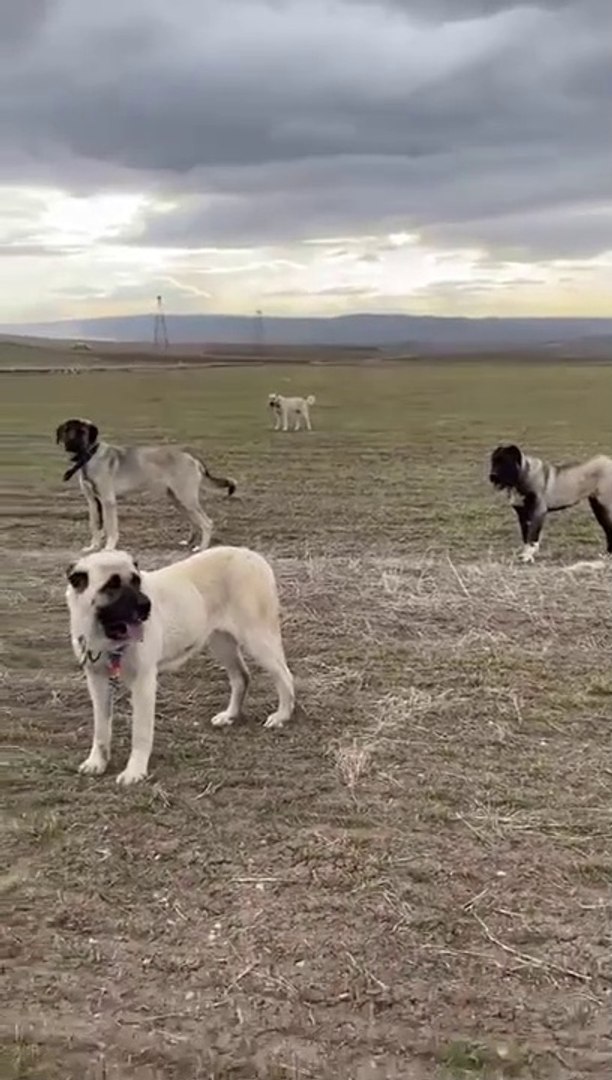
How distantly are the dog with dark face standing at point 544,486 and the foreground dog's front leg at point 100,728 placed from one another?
5.90 m

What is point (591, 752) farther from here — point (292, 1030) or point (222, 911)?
point (292, 1030)

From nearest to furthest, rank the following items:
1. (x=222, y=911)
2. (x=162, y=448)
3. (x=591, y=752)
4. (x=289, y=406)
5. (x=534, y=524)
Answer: (x=222, y=911) < (x=591, y=752) < (x=534, y=524) < (x=162, y=448) < (x=289, y=406)

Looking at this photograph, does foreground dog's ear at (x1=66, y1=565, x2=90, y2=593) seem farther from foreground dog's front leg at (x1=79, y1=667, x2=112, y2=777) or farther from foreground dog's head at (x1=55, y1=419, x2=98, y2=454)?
foreground dog's head at (x1=55, y1=419, x2=98, y2=454)

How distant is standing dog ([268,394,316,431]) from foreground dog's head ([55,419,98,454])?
Result: 13128mm

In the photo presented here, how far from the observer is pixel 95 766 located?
493cm

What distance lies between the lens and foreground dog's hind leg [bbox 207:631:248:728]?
560cm

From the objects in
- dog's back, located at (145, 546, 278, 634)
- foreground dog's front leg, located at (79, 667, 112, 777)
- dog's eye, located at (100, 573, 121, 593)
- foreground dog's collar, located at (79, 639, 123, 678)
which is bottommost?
foreground dog's front leg, located at (79, 667, 112, 777)

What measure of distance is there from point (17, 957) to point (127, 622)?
1408 millimetres

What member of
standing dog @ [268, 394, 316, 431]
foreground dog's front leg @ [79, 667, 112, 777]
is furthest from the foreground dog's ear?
standing dog @ [268, 394, 316, 431]

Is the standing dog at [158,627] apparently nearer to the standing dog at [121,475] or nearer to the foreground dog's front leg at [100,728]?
the foreground dog's front leg at [100,728]

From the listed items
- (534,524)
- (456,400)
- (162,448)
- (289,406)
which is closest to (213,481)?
(162,448)

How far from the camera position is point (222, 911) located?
3760mm

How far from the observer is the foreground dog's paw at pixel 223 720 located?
559cm

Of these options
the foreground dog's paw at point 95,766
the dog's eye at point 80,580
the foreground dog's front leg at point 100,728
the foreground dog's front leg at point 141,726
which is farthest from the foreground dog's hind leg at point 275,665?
the dog's eye at point 80,580
